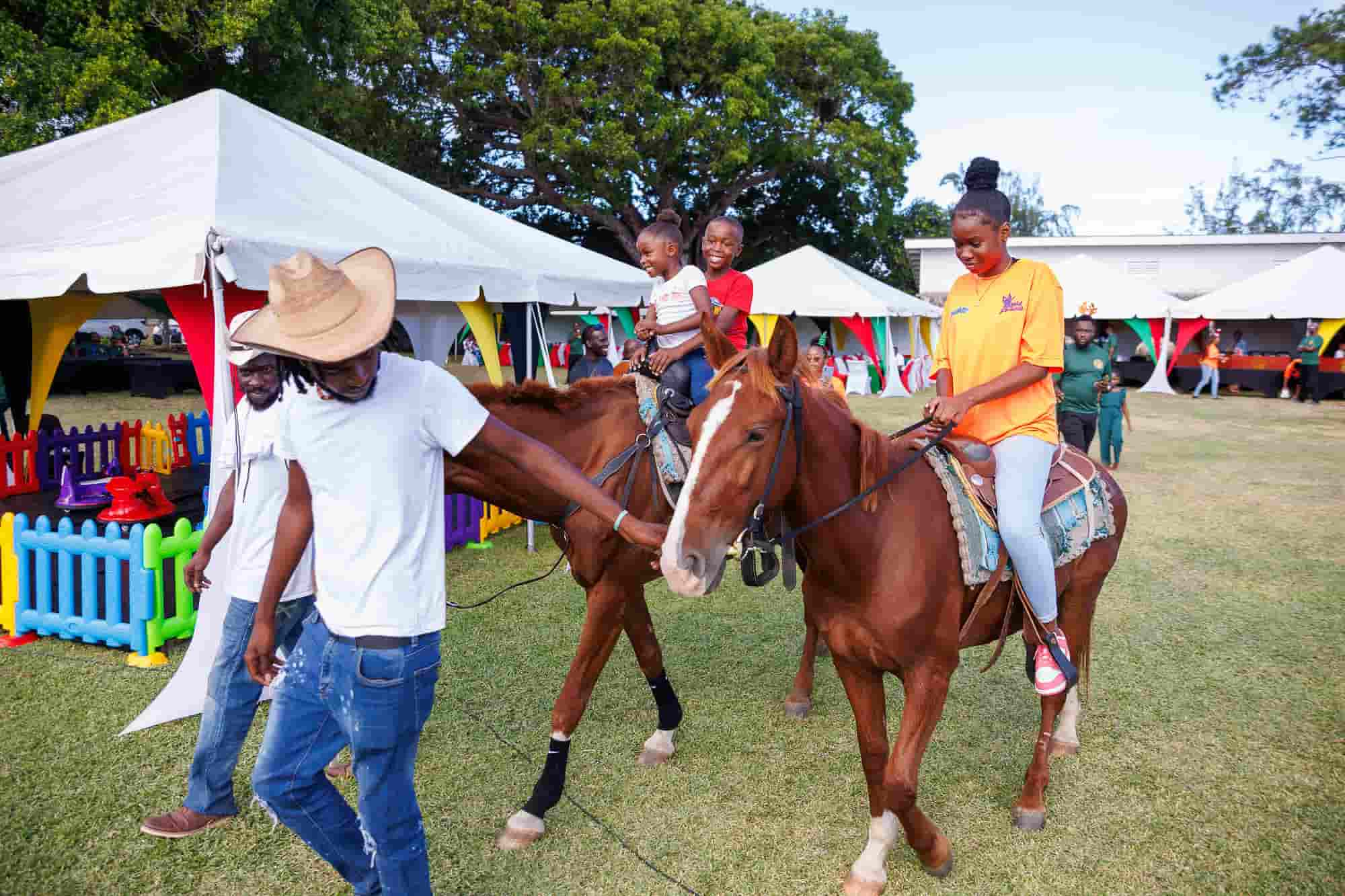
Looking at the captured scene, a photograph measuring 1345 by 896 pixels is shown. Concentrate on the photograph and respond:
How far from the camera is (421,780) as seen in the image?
3896mm

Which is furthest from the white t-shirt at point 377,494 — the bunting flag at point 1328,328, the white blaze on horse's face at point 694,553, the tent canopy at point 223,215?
the bunting flag at point 1328,328

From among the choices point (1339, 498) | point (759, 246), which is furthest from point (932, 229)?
point (1339, 498)

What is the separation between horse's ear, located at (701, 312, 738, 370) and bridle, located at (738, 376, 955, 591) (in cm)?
24

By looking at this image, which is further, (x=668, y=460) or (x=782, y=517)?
(x=668, y=460)

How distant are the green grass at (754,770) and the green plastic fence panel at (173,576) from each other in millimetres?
205

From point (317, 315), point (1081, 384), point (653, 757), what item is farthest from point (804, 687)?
point (1081, 384)

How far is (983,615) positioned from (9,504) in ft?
26.3

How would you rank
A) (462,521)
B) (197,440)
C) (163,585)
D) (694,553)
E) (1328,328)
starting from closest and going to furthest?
(694,553) → (163,585) → (462,521) → (197,440) → (1328,328)

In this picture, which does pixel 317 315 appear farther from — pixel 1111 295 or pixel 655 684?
pixel 1111 295

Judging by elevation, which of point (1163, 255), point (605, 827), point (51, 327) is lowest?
point (605, 827)

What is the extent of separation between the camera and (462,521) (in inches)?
316

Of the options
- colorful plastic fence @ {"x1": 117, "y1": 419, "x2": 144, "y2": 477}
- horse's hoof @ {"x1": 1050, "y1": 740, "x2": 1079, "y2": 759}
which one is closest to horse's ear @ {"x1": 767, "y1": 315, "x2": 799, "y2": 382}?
horse's hoof @ {"x1": 1050, "y1": 740, "x2": 1079, "y2": 759}

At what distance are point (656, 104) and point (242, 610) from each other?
941 inches

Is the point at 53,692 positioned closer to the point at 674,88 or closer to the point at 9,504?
the point at 9,504
